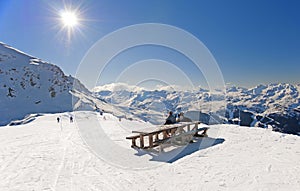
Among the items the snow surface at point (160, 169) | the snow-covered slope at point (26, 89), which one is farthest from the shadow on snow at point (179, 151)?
the snow-covered slope at point (26, 89)

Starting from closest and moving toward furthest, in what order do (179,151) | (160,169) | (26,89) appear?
(160,169), (179,151), (26,89)

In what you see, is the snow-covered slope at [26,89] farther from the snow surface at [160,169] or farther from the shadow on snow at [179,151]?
the shadow on snow at [179,151]

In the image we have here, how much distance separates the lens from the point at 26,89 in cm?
6606

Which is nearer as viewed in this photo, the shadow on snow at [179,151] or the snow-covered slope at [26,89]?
the shadow on snow at [179,151]

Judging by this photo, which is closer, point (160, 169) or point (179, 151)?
point (160, 169)

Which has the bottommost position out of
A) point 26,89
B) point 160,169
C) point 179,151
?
point 160,169

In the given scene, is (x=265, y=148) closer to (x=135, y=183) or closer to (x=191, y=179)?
(x=191, y=179)

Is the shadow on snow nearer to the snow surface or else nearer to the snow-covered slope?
the snow surface

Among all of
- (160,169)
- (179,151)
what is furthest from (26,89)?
(160,169)

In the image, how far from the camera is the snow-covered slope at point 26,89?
5469cm

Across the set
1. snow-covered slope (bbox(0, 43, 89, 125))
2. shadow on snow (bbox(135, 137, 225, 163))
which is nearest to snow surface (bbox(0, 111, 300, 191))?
shadow on snow (bbox(135, 137, 225, 163))

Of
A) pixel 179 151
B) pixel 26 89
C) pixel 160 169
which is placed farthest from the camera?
pixel 26 89

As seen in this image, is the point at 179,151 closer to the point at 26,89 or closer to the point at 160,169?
the point at 160,169

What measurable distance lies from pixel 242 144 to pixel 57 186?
9.15m
